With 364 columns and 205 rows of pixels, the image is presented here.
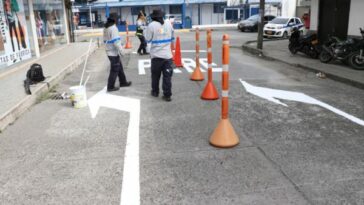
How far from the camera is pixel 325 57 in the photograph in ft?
39.0

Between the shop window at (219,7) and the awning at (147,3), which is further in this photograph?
the shop window at (219,7)

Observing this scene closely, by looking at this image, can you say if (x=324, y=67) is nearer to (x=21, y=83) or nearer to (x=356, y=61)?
(x=356, y=61)

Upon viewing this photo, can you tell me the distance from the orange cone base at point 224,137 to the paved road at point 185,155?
79mm

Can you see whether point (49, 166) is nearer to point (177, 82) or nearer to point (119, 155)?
point (119, 155)

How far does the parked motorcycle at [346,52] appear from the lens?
34.4 feet

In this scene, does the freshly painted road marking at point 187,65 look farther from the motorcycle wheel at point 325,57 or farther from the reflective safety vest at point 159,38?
the reflective safety vest at point 159,38

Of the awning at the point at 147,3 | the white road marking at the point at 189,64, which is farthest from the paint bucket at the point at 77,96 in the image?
the awning at the point at 147,3

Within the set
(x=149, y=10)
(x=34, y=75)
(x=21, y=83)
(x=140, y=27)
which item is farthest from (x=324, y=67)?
(x=149, y=10)

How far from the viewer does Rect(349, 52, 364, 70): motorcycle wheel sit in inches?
410

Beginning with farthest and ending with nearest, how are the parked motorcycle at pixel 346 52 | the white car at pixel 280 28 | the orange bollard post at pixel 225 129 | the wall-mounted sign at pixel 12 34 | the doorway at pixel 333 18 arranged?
1. the white car at pixel 280 28
2. the doorway at pixel 333 18
3. the parked motorcycle at pixel 346 52
4. the wall-mounted sign at pixel 12 34
5. the orange bollard post at pixel 225 129

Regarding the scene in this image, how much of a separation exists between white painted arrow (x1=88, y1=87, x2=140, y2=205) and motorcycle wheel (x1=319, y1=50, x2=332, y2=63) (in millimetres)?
7102

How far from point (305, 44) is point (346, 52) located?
2721mm

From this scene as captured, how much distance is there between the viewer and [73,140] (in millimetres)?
5465

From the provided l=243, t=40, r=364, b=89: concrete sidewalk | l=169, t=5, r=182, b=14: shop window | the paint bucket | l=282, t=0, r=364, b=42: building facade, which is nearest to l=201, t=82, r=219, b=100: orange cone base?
the paint bucket
